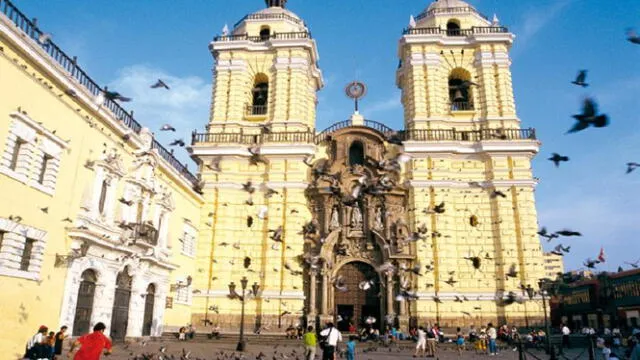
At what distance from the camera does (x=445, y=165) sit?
23.5m

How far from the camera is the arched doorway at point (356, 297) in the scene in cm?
2233

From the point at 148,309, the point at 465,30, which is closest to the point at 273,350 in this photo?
the point at 148,309

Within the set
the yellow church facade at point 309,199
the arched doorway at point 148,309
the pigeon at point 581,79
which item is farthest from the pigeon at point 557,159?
the arched doorway at point 148,309

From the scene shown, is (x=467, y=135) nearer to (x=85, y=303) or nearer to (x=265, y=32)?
(x=265, y=32)

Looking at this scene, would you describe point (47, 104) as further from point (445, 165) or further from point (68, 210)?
point (445, 165)

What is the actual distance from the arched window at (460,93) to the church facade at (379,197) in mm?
111

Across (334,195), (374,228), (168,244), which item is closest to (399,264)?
(374,228)

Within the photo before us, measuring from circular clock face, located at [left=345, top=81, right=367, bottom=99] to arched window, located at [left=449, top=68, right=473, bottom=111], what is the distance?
4931 millimetres

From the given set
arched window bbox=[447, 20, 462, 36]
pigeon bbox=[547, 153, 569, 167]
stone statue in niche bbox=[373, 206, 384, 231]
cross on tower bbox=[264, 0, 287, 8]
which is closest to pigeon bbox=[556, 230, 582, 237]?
pigeon bbox=[547, 153, 569, 167]

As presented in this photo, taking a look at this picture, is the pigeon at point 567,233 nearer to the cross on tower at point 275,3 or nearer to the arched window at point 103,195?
the arched window at point 103,195

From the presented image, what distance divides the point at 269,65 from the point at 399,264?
518 inches

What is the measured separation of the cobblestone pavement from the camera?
1430cm

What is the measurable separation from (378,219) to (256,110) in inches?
369

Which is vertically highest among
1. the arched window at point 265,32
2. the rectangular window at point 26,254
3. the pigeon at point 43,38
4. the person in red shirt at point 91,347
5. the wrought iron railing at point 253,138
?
the arched window at point 265,32
